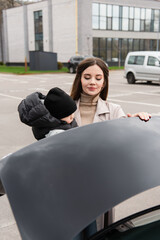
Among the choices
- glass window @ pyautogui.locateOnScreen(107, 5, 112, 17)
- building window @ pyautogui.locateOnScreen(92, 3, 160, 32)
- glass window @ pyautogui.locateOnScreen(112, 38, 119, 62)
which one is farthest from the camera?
glass window @ pyautogui.locateOnScreen(112, 38, 119, 62)

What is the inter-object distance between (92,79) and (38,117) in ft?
1.88

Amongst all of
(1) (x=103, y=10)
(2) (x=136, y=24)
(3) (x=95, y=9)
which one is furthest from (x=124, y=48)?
(3) (x=95, y=9)

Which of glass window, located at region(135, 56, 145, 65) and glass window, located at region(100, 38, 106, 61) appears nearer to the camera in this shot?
glass window, located at region(135, 56, 145, 65)

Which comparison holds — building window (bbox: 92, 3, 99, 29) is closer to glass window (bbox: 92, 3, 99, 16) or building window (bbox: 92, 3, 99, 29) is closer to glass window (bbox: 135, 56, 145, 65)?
glass window (bbox: 92, 3, 99, 16)

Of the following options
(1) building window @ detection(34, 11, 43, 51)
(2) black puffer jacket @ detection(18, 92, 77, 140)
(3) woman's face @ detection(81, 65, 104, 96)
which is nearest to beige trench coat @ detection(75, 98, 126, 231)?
(3) woman's face @ detection(81, 65, 104, 96)

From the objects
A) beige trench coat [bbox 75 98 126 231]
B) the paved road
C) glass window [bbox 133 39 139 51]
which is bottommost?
the paved road

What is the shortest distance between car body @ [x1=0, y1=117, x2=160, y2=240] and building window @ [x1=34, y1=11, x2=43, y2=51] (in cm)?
4249

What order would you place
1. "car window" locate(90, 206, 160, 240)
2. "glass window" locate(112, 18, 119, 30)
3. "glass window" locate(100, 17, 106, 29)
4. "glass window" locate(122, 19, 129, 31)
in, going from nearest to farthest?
"car window" locate(90, 206, 160, 240)
"glass window" locate(100, 17, 106, 29)
"glass window" locate(112, 18, 119, 30)
"glass window" locate(122, 19, 129, 31)

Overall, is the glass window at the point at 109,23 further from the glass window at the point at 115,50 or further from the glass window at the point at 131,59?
the glass window at the point at 131,59

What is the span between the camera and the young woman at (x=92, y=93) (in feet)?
7.28

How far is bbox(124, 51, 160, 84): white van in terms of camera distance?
54.2 ft

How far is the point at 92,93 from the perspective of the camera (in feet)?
7.35

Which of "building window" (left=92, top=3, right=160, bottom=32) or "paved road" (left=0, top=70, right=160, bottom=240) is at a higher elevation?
"building window" (left=92, top=3, right=160, bottom=32)

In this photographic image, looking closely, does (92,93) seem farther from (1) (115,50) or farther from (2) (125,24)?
(2) (125,24)
